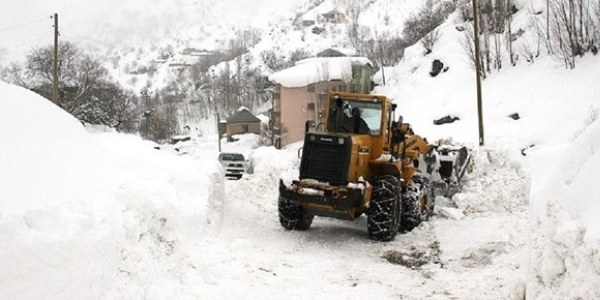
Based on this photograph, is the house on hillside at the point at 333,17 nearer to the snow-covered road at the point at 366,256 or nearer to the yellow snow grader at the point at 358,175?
the snow-covered road at the point at 366,256

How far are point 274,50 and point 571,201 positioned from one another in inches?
4482

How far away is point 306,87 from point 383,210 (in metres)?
47.0

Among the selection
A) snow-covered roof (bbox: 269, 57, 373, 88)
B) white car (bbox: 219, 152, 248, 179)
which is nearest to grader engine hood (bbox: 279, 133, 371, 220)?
white car (bbox: 219, 152, 248, 179)

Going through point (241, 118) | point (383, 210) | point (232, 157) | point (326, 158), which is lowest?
point (232, 157)

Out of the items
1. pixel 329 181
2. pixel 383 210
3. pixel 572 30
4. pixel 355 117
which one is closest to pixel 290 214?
pixel 329 181

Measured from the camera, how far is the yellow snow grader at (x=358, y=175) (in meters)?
10.5

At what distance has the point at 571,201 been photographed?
5.07 meters

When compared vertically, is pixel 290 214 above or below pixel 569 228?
below

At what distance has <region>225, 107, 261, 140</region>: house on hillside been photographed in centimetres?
7781

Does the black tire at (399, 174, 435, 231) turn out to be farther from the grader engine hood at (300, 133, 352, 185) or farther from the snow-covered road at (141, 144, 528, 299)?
the grader engine hood at (300, 133, 352, 185)

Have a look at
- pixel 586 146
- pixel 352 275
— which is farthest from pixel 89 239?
pixel 586 146

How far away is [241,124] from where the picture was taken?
256 ft

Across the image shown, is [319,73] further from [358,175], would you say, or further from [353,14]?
[353,14]

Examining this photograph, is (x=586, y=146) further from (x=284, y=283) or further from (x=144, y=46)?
(x=144, y=46)
